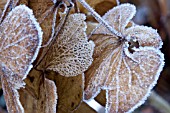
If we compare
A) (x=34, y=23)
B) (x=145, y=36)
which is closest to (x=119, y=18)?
(x=145, y=36)

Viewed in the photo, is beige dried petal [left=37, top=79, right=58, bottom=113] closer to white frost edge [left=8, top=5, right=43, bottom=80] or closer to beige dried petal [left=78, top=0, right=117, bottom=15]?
white frost edge [left=8, top=5, right=43, bottom=80]

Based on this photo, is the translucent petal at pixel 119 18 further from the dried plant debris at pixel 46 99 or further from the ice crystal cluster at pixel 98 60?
the dried plant debris at pixel 46 99

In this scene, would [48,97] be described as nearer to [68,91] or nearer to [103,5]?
[68,91]

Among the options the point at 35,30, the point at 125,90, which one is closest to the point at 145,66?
the point at 125,90

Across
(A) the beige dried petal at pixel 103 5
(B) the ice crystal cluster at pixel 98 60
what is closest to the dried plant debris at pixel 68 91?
(B) the ice crystal cluster at pixel 98 60

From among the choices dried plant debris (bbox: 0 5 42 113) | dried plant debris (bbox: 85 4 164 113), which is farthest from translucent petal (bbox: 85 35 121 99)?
dried plant debris (bbox: 0 5 42 113)

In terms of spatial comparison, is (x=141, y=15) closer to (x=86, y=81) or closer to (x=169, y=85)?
(x=169, y=85)

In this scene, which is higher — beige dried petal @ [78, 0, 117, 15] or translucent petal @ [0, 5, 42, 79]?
translucent petal @ [0, 5, 42, 79]
